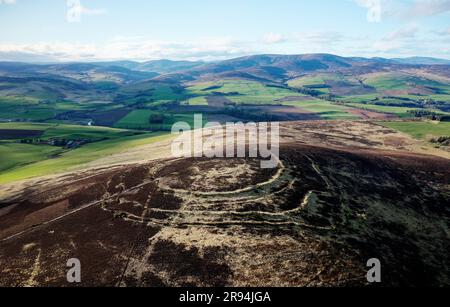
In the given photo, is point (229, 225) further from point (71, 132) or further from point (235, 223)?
point (71, 132)

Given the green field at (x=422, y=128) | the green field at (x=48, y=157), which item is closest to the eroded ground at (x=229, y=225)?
the green field at (x=48, y=157)

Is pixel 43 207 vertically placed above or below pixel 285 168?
below

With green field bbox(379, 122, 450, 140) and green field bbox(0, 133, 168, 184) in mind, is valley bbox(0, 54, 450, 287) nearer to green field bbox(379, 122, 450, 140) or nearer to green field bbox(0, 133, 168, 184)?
green field bbox(0, 133, 168, 184)

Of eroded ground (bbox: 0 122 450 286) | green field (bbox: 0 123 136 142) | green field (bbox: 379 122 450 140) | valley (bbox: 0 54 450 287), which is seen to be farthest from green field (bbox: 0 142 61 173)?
green field (bbox: 379 122 450 140)

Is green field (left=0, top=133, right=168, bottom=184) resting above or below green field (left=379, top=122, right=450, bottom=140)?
below
